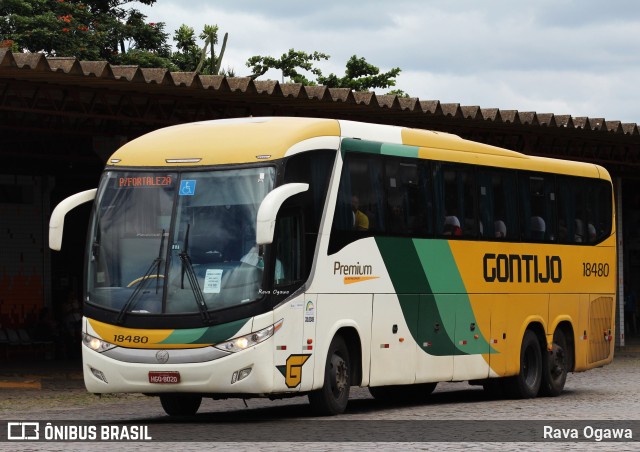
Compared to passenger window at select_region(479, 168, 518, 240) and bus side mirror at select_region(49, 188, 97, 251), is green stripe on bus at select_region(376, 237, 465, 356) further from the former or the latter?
bus side mirror at select_region(49, 188, 97, 251)

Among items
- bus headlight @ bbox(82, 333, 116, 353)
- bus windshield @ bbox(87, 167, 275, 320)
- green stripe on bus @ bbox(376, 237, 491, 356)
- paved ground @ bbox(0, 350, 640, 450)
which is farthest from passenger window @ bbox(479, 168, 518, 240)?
bus headlight @ bbox(82, 333, 116, 353)

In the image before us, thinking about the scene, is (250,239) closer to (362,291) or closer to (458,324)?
(362,291)

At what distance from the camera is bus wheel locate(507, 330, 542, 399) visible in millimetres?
21391

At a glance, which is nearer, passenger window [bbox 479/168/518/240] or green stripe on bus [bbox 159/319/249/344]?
green stripe on bus [bbox 159/319/249/344]

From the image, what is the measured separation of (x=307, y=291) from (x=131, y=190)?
2264 millimetres

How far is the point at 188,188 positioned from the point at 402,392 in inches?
256

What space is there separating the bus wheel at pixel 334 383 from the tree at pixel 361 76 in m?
42.6

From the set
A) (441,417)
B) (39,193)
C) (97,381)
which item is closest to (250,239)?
(97,381)

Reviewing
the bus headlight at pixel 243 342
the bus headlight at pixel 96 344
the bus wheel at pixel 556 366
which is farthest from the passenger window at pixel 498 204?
the bus headlight at pixel 96 344

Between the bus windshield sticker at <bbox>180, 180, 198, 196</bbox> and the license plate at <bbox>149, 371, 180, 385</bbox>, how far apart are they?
2009 millimetres

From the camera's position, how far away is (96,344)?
16.1m

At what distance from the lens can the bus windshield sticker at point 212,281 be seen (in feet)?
51.5

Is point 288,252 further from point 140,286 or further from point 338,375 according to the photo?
point 338,375

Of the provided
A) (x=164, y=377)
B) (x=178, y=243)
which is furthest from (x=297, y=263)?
(x=164, y=377)
